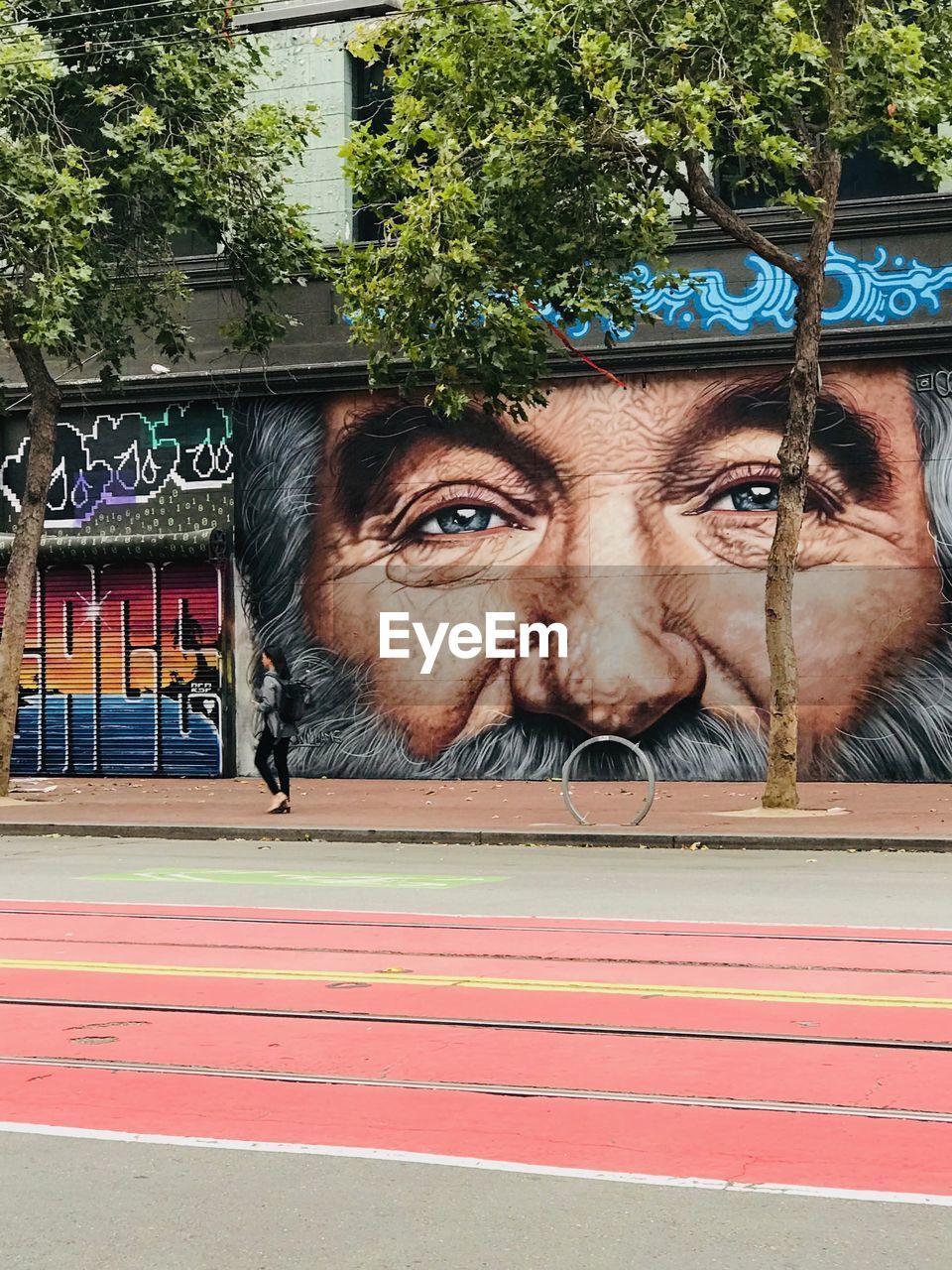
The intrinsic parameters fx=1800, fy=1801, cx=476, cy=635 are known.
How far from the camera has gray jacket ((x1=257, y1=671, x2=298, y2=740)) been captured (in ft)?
60.6

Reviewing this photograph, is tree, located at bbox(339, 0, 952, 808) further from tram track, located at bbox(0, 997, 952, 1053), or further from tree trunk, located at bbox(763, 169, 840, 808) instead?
tram track, located at bbox(0, 997, 952, 1053)

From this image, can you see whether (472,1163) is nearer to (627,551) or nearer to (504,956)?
(504,956)

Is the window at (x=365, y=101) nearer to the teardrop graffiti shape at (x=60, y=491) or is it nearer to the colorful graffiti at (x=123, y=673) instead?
the colorful graffiti at (x=123, y=673)

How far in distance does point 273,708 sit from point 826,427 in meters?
7.66

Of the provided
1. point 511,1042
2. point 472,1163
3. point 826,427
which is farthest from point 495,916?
Answer: point 826,427

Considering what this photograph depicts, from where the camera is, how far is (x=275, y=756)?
1878 cm

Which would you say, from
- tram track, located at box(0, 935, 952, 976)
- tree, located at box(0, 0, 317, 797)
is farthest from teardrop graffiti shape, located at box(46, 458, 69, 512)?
tram track, located at box(0, 935, 952, 976)

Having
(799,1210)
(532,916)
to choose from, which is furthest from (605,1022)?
(532,916)

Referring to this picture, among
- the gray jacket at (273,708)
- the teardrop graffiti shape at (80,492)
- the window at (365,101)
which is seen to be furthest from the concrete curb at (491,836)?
the window at (365,101)

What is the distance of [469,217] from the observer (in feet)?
57.3

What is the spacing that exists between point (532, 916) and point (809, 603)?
37.1 feet

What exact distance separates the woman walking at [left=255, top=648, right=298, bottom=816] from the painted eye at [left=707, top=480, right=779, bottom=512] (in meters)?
6.18

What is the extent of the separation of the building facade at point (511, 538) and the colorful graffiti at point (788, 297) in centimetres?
3

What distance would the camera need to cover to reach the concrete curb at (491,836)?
15.3 metres
